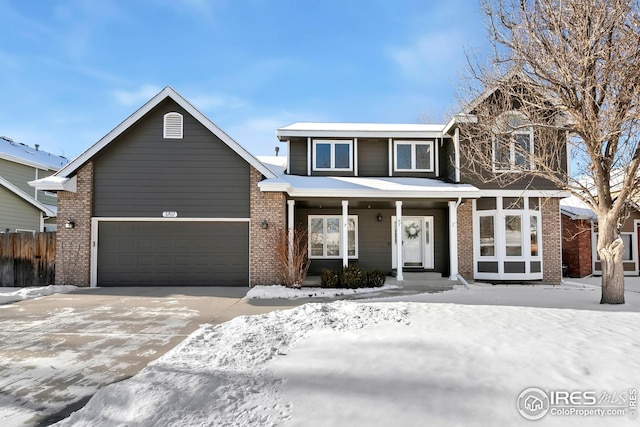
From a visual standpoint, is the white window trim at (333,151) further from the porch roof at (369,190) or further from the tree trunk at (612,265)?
the tree trunk at (612,265)

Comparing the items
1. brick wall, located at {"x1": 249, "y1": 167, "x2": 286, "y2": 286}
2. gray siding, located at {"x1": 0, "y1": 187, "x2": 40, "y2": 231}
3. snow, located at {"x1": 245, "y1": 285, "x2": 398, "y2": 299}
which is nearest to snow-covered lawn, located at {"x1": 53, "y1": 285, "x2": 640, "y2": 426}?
snow, located at {"x1": 245, "y1": 285, "x2": 398, "y2": 299}

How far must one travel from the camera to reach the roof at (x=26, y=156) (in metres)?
19.7

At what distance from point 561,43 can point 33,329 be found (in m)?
11.6

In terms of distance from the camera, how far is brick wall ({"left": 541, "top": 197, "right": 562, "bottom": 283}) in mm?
13531

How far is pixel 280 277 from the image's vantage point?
12.1 metres

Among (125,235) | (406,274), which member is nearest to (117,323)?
(125,235)

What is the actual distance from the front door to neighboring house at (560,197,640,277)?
21.2ft

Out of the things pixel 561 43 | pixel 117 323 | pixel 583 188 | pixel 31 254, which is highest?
pixel 561 43

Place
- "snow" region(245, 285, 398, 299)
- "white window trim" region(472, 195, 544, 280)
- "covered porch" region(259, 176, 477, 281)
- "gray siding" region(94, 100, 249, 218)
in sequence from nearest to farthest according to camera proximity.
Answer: "snow" region(245, 285, 398, 299)
"gray siding" region(94, 100, 249, 218)
"white window trim" region(472, 195, 544, 280)
"covered porch" region(259, 176, 477, 281)

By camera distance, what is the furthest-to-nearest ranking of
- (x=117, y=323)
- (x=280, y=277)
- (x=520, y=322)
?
1. (x=280, y=277)
2. (x=117, y=323)
3. (x=520, y=322)

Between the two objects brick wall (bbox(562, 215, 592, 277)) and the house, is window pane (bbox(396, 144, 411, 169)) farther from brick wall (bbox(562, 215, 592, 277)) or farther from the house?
brick wall (bbox(562, 215, 592, 277))

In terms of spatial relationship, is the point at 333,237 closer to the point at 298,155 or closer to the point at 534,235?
the point at 298,155

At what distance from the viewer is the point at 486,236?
13562 millimetres

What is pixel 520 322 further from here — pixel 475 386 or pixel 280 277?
pixel 280 277
